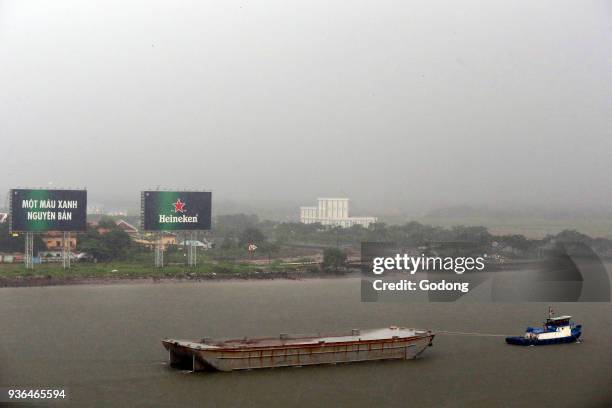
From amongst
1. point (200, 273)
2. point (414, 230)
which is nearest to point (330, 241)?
point (414, 230)

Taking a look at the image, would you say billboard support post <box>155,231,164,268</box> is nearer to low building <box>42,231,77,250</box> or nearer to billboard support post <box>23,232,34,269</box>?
low building <box>42,231,77,250</box>

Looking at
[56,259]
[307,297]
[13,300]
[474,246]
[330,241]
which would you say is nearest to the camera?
[13,300]

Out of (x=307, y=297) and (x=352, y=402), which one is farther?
(x=307, y=297)

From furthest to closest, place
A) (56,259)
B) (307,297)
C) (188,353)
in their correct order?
1. (56,259)
2. (307,297)
3. (188,353)

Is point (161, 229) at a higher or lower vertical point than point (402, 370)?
higher

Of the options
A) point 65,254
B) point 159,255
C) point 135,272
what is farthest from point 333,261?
point 65,254

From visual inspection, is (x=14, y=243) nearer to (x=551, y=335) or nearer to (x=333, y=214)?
(x=551, y=335)

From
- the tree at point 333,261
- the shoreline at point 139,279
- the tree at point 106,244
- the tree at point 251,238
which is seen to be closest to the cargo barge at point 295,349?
the shoreline at point 139,279

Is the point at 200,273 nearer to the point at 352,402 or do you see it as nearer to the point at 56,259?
the point at 56,259
